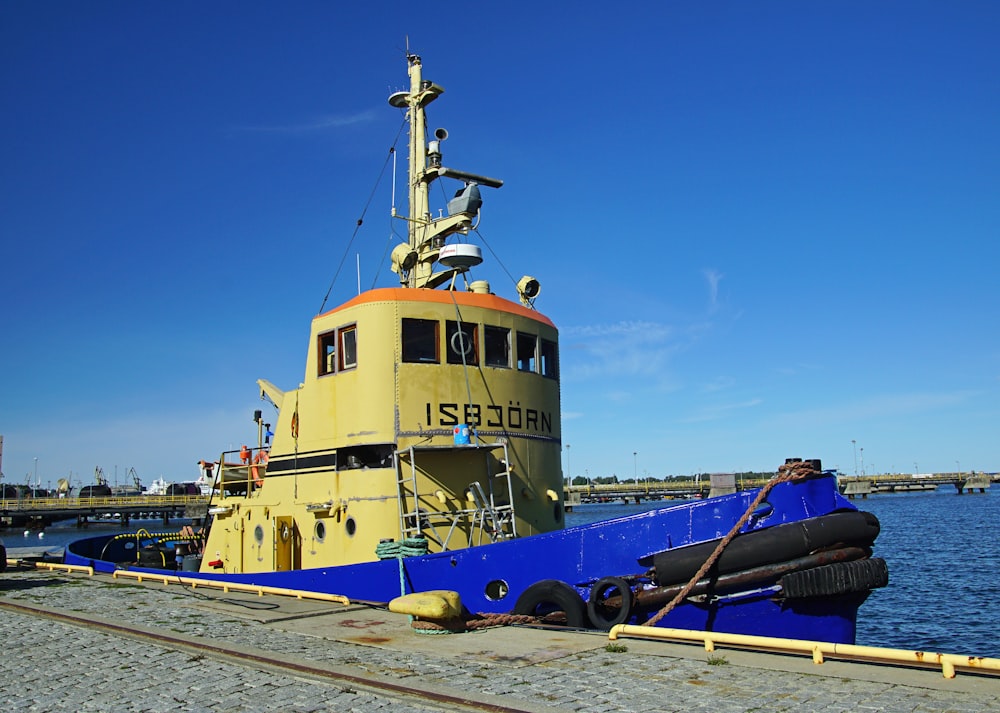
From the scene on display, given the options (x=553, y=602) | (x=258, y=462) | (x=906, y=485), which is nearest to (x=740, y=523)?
(x=553, y=602)

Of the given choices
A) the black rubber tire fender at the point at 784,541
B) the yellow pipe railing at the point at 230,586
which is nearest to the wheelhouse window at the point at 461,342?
the yellow pipe railing at the point at 230,586

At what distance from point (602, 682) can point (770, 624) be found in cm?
262

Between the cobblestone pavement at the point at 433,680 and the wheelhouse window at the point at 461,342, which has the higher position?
the wheelhouse window at the point at 461,342

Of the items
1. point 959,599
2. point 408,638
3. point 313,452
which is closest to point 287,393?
point 313,452

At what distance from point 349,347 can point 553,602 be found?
5038 millimetres

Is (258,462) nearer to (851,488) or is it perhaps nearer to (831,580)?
(831,580)

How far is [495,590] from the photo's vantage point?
31.6ft

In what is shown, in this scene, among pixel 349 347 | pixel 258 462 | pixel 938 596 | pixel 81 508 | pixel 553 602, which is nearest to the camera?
pixel 553 602

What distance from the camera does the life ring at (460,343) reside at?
11.9 m

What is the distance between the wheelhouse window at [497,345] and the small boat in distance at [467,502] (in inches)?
1.8

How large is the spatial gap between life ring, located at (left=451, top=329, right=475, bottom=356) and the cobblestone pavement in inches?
166

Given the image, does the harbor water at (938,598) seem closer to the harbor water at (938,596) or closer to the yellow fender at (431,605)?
the harbor water at (938,596)

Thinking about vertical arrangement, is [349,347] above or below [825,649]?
above

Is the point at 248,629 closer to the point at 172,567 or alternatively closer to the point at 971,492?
the point at 172,567
